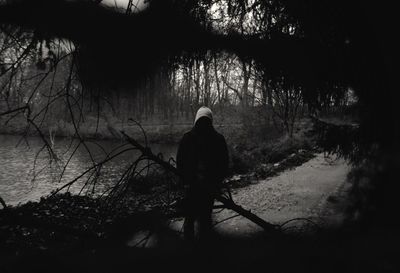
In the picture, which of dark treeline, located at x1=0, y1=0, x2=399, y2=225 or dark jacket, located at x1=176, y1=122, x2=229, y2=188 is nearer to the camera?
dark treeline, located at x1=0, y1=0, x2=399, y2=225

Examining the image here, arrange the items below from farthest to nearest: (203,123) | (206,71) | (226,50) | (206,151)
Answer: (203,123) → (206,151) → (206,71) → (226,50)

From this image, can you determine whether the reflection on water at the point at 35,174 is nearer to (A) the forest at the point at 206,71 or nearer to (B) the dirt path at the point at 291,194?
(B) the dirt path at the point at 291,194

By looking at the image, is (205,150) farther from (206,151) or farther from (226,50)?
(226,50)

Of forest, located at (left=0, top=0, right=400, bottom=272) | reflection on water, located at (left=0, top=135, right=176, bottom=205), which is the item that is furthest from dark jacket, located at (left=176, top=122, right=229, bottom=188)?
reflection on water, located at (left=0, top=135, right=176, bottom=205)

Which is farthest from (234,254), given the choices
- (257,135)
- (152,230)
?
(257,135)

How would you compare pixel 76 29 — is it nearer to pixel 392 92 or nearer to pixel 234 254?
pixel 234 254

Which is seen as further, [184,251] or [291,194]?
[291,194]

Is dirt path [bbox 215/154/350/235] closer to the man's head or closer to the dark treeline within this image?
the man's head

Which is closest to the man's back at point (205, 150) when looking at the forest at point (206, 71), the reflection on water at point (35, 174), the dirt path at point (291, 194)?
the forest at point (206, 71)

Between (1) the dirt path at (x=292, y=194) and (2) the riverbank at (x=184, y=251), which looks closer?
(2) the riverbank at (x=184, y=251)

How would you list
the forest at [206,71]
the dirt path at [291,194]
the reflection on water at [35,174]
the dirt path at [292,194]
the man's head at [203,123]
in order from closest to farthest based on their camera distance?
the forest at [206,71] → the man's head at [203,123] → the dirt path at [291,194] → the dirt path at [292,194] → the reflection on water at [35,174]

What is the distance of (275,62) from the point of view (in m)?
2.04

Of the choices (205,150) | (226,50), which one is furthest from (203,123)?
(226,50)

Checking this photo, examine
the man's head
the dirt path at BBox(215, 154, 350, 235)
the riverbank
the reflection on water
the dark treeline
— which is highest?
the dark treeline
